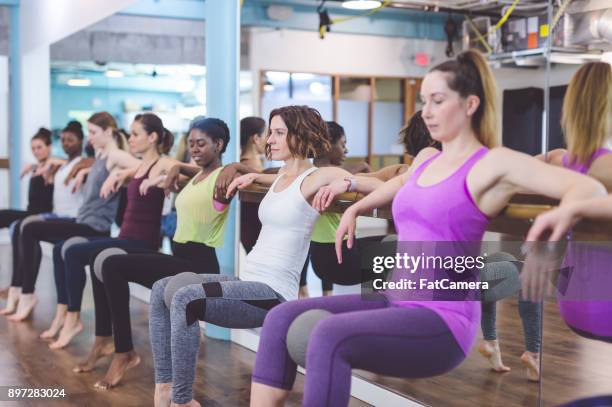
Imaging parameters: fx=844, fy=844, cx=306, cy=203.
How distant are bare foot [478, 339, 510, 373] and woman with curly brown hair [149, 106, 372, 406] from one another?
0.64m

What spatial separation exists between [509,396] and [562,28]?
1175 mm

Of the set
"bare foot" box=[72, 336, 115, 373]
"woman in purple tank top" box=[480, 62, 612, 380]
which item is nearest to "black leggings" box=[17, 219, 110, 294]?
"bare foot" box=[72, 336, 115, 373]

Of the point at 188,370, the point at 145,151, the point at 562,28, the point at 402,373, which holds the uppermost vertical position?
the point at 562,28

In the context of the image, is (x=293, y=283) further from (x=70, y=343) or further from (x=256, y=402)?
(x=70, y=343)

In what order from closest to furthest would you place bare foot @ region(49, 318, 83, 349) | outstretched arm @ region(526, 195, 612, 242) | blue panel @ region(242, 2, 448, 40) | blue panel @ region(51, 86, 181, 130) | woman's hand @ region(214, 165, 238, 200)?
1. outstretched arm @ region(526, 195, 612, 242)
2. woman's hand @ region(214, 165, 238, 200)
3. bare foot @ region(49, 318, 83, 349)
4. blue panel @ region(242, 2, 448, 40)
5. blue panel @ region(51, 86, 181, 130)

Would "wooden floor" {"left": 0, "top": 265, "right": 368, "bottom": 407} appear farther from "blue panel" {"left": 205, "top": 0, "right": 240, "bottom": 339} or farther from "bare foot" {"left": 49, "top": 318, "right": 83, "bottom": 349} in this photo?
"blue panel" {"left": 205, "top": 0, "right": 240, "bottom": 339}

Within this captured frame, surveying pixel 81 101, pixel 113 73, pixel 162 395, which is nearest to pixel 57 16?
pixel 113 73

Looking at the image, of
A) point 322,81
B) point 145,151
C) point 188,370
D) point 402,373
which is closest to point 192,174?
point 145,151

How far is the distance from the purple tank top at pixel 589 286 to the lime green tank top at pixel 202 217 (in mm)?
1671

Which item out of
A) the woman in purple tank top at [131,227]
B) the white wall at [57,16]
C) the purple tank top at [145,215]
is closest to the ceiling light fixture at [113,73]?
the white wall at [57,16]

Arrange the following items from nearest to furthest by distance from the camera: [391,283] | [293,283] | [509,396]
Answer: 1. [391,283]
2. [509,396]
3. [293,283]

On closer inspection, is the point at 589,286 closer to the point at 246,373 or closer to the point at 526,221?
the point at 526,221

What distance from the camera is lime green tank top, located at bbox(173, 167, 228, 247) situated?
11.2 feet

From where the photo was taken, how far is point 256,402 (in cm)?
216
